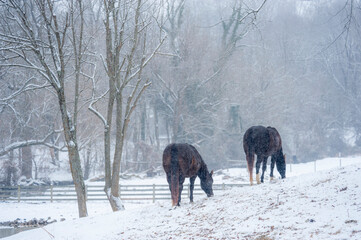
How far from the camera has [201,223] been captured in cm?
747

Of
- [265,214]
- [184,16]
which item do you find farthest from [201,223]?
[184,16]

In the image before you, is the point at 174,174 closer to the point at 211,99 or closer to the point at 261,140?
the point at 261,140

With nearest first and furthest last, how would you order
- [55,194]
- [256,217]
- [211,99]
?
[256,217], [55,194], [211,99]

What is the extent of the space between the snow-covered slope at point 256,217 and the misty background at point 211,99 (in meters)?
13.6

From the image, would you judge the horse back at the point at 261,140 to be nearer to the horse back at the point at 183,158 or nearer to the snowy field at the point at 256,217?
the snowy field at the point at 256,217

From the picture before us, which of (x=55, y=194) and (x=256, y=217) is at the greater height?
(x=256, y=217)

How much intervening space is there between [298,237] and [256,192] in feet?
11.5

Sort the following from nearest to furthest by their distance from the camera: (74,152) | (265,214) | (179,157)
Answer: (265,214) → (179,157) → (74,152)

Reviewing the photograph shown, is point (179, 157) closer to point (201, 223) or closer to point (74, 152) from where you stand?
point (201, 223)

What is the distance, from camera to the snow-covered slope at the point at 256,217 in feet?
18.3

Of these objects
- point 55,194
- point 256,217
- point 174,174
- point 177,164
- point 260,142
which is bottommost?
point 55,194

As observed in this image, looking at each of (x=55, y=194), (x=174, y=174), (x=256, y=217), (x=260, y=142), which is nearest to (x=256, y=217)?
(x=256, y=217)

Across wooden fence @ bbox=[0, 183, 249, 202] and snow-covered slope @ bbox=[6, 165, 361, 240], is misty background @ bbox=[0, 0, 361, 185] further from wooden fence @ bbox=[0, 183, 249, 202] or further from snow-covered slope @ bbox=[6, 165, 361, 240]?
snow-covered slope @ bbox=[6, 165, 361, 240]

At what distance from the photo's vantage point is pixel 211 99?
32156 mm
